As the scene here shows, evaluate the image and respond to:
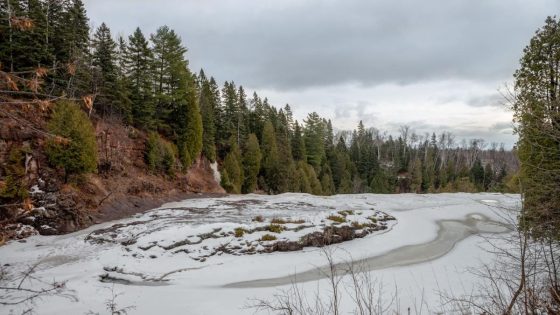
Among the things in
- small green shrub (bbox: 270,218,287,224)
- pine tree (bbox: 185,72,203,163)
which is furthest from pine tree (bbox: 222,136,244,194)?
small green shrub (bbox: 270,218,287,224)

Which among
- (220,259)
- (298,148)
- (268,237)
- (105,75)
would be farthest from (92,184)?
(298,148)

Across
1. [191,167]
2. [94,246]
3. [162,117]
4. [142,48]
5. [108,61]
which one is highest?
[142,48]

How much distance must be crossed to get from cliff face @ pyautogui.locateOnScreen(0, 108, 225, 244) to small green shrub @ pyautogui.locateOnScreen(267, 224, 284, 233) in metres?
8.24

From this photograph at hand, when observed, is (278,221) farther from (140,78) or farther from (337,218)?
(140,78)

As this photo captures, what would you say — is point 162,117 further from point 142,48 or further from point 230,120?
point 230,120

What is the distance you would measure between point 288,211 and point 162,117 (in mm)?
18167

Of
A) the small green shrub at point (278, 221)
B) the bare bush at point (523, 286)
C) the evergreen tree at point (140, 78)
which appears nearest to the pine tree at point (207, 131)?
the evergreen tree at point (140, 78)

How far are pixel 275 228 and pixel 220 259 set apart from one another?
10.6ft

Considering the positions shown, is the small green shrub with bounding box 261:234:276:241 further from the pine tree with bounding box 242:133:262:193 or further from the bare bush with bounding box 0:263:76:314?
the pine tree with bounding box 242:133:262:193

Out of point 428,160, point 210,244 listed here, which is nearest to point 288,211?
point 210,244

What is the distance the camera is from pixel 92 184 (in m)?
20.3

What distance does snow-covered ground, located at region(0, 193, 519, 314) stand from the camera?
361 inches

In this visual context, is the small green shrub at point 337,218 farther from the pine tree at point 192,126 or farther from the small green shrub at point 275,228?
the pine tree at point 192,126

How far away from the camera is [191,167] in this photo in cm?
3234
